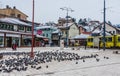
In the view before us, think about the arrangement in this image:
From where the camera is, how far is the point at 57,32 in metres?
93.5

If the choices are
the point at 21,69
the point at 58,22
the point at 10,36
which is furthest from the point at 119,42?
the point at 58,22

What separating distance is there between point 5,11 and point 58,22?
3733 cm

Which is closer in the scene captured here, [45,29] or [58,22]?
[45,29]

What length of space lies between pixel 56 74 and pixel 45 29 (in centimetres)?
8307

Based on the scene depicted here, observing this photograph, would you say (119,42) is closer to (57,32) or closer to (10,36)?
(10,36)

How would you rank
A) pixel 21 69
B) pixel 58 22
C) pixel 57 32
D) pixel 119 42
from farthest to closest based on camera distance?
pixel 58 22 → pixel 57 32 → pixel 119 42 → pixel 21 69

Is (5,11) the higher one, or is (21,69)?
(5,11)

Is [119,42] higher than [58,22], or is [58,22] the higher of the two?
[58,22]

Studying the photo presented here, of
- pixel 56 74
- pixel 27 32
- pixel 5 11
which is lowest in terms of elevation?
pixel 56 74

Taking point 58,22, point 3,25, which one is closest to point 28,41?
point 3,25

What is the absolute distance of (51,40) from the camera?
96.5m

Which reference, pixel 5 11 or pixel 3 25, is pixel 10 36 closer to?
pixel 3 25

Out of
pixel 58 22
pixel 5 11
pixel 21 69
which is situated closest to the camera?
pixel 21 69

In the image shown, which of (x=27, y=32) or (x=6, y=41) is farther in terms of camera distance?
(x=27, y=32)
